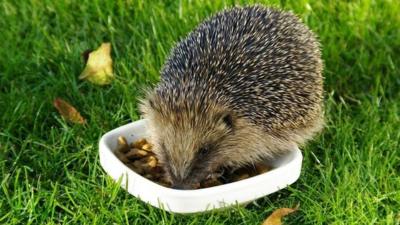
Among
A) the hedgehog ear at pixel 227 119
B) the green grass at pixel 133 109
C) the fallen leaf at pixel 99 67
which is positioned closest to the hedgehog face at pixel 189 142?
the hedgehog ear at pixel 227 119

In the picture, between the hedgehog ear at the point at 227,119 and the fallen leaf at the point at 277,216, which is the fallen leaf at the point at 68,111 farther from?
the fallen leaf at the point at 277,216

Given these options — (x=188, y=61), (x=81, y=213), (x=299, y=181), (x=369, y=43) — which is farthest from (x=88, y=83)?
(x=369, y=43)

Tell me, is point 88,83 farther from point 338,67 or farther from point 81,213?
point 338,67

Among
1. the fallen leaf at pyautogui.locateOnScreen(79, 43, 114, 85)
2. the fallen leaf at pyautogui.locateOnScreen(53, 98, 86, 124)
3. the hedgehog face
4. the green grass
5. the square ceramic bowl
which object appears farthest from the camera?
the fallen leaf at pyautogui.locateOnScreen(79, 43, 114, 85)

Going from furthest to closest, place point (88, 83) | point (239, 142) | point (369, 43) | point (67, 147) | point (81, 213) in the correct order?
point (369, 43) < point (88, 83) < point (67, 147) < point (239, 142) < point (81, 213)

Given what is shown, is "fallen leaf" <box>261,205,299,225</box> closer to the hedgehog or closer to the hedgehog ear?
the hedgehog

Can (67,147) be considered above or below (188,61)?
below

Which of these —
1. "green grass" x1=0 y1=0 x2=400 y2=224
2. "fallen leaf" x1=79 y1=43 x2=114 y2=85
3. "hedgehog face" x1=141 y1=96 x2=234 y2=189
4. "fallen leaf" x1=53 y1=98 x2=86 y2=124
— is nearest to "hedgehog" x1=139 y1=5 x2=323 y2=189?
"hedgehog face" x1=141 y1=96 x2=234 y2=189
